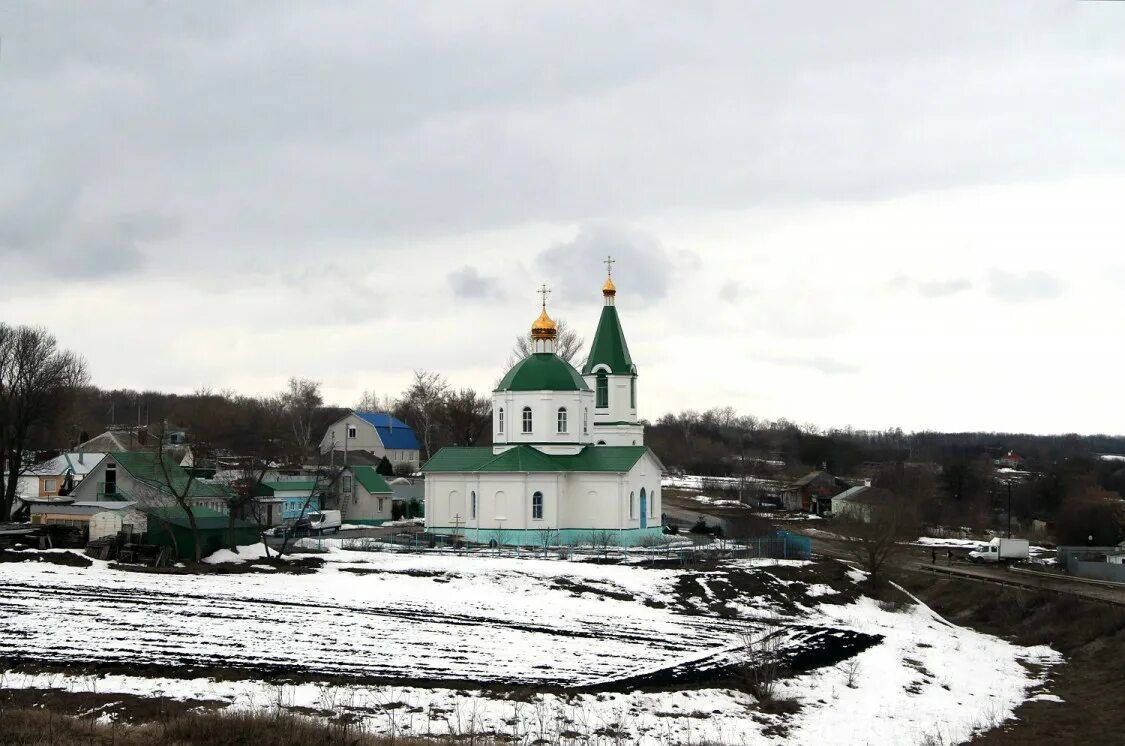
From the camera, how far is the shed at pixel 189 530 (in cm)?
3712

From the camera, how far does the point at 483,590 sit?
34312 mm

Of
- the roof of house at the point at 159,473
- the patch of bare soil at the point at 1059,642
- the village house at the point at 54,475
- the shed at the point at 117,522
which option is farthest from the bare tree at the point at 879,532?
the village house at the point at 54,475

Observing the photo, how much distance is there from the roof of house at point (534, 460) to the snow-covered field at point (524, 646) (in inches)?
328

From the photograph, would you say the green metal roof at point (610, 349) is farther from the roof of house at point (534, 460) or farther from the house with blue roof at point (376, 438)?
the house with blue roof at point (376, 438)

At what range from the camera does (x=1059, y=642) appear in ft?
106

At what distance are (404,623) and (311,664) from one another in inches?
212

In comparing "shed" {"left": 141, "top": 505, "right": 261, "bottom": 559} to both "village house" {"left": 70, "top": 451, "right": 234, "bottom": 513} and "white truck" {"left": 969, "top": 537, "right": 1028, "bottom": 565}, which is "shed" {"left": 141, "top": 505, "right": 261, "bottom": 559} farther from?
"white truck" {"left": 969, "top": 537, "right": 1028, "bottom": 565}

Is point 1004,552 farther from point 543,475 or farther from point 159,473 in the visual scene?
point 159,473

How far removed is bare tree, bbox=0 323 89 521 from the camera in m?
48.1

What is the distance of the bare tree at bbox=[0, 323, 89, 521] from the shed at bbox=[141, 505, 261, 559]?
1215 centimetres

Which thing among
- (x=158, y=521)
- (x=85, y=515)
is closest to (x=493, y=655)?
(x=158, y=521)

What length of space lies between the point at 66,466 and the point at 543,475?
27.9 metres

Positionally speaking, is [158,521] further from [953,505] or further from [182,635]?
[953,505]

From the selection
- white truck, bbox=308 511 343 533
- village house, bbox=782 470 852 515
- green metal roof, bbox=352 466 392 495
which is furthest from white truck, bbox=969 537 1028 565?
village house, bbox=782 470 852 515
